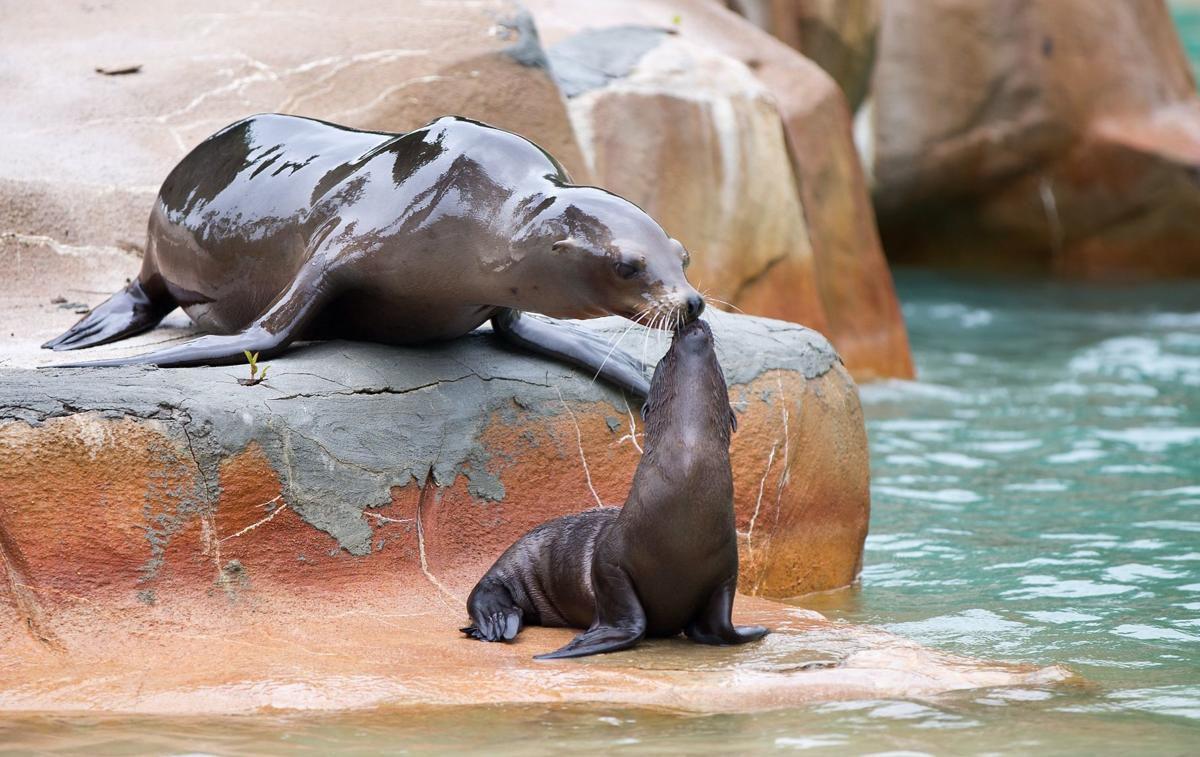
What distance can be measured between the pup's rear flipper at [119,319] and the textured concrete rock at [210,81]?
3.69 feet

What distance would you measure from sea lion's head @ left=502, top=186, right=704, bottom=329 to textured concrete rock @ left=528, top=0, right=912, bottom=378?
4.28 meters

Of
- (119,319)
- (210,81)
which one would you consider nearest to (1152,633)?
(119,319)

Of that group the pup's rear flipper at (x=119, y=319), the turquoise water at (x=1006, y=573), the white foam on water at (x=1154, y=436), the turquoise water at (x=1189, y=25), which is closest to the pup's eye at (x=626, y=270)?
the turquoise water at (x=1006, y=573)

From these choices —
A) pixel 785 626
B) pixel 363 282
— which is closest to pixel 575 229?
pixel 363 282

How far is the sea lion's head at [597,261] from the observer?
4.30 meters

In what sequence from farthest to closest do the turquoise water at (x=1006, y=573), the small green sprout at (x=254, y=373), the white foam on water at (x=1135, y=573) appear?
the white foam on water at (x=1135, y=573) < the small green sprout at (x=254, y=373) < the turquoise water at (x=1006, y=573)

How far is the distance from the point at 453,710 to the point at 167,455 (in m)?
1.11

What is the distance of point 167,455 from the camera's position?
4191mm

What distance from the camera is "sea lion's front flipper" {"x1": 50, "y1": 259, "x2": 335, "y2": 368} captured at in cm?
462

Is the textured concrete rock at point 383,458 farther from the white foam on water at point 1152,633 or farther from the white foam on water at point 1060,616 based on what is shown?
the white foam on water at point 1152,633

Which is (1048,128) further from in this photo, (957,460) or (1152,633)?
(1152,633)

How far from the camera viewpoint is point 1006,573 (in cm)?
605

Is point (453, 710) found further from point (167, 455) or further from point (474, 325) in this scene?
point (474, 325)

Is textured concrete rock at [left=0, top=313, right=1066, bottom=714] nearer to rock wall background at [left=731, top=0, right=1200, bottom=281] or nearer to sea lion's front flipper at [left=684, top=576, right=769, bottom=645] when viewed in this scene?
sea lion's front flipper at [left=684, top=576, right=769, bottom=645]
